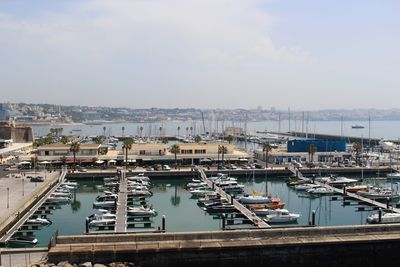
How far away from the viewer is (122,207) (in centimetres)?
3922

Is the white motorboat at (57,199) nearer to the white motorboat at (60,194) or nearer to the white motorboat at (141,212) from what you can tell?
the white motorboat at (60,194)

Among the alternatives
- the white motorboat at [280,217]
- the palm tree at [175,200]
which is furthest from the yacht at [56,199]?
the white motorboat at [280,217]

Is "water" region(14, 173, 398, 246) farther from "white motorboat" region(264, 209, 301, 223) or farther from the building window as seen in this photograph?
the building window

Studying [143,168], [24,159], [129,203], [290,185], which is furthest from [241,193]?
Result: [24,159]

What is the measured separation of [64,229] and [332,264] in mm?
18449

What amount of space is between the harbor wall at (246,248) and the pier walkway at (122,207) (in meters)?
7.17

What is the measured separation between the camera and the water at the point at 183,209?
35.8 m

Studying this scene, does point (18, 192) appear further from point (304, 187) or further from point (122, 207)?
point (304, 187)

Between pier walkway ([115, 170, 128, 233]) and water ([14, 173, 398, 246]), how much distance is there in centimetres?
239

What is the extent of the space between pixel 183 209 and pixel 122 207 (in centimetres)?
595

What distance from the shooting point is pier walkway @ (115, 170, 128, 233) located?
32.9 m

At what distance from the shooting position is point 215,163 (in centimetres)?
6744

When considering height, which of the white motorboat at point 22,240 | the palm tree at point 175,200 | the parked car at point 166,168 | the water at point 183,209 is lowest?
the palm tree at point 175,200

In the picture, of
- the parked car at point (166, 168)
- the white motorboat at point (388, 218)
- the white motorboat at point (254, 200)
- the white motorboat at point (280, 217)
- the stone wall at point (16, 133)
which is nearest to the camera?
the white motorboat at point (388, 218)
